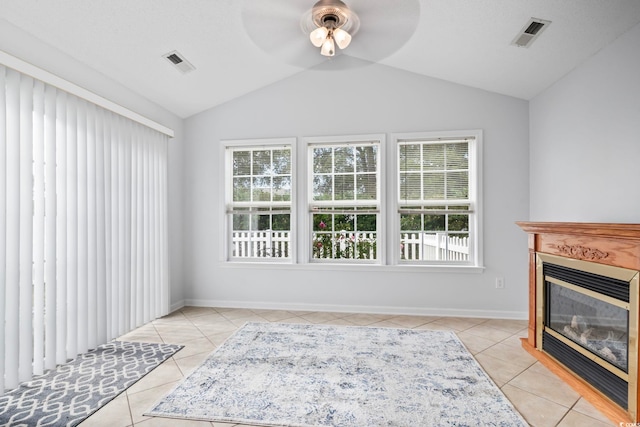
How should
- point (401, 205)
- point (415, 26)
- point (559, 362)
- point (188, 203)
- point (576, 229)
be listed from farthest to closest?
1. point (188, 203)
2. point (401, 205)
3. point (415, 26)
4. point (559, 362)
5. point (576, 229)

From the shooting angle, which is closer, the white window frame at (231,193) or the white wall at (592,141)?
the white wall at (592,141)

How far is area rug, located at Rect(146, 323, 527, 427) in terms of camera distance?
1771 millimetres

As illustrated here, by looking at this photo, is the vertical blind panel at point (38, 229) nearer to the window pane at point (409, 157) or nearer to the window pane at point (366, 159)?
the window pane at point (366, 159)

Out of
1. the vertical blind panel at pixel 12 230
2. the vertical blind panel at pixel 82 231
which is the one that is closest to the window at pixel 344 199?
the vertical blind panel at pixel 82 231

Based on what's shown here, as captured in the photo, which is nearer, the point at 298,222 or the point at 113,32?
the point at 113,32

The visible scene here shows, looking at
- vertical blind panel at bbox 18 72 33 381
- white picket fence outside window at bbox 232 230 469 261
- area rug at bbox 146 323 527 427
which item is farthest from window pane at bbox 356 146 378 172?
vertical blind panel at bbox 18 72 33 381

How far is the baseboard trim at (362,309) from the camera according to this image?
3541 mm

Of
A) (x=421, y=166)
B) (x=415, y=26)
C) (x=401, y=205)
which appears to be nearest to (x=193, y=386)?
(x=401, y=205)

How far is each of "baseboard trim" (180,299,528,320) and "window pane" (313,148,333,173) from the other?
1.66 m

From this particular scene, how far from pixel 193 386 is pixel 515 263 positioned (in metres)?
3.37

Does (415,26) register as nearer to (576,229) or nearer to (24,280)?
(576,229)

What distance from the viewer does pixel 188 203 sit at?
13.3ft

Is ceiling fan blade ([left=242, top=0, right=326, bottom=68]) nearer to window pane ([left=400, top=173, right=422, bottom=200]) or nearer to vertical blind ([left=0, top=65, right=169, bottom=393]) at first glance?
vertical blind ([left=0, top=65, right=169, bottom=393])

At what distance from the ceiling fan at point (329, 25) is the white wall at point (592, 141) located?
1.50 meters
